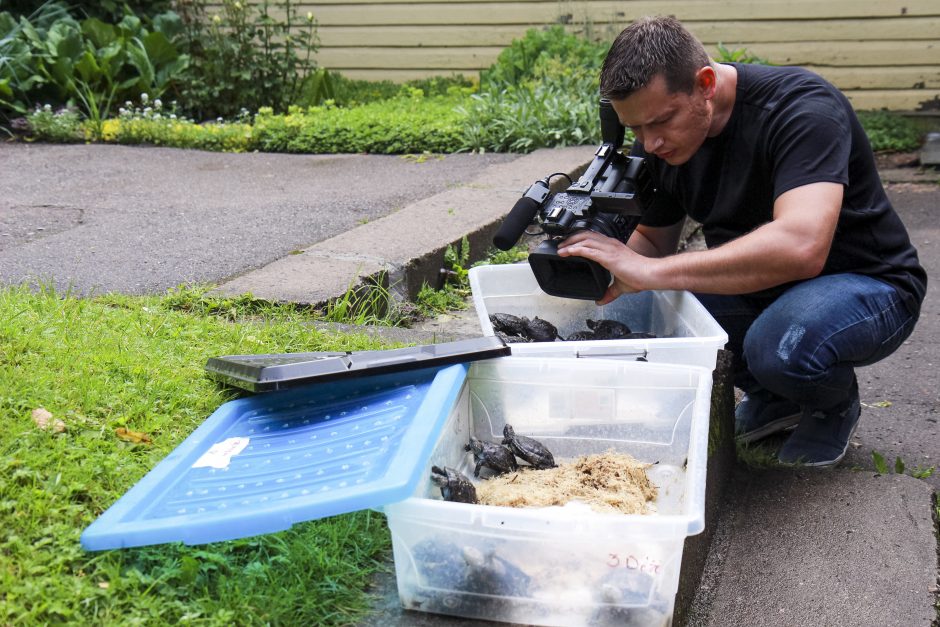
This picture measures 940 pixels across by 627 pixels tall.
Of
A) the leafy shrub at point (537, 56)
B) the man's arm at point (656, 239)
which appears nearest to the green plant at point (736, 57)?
the leafy shrub at point (537, 56)

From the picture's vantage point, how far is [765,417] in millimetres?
3027

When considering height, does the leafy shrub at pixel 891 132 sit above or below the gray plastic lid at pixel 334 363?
below

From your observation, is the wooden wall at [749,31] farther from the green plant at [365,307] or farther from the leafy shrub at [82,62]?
the green plant at [365,307]

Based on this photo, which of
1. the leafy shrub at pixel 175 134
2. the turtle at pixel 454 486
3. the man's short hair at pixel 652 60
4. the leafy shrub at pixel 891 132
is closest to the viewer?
the turtle at pixel 454 486

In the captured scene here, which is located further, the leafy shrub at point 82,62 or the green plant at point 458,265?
the leafy shrub at point 82,62

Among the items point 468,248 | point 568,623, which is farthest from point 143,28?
point 568,623

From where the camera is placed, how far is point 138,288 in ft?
11.6

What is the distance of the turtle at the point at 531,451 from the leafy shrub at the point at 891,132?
20.3 ft

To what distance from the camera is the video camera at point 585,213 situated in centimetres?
256

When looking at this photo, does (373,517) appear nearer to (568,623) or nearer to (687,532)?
(568,623)

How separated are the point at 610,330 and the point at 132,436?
146 cm

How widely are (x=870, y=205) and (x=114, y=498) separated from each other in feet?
7.20

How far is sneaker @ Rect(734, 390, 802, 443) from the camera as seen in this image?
2990 mm

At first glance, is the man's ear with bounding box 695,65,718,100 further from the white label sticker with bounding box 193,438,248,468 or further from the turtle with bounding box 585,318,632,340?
the white label sticker with bounding box 193,438,248,468
